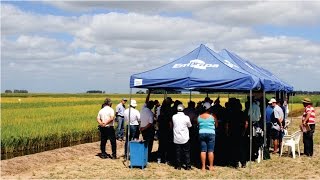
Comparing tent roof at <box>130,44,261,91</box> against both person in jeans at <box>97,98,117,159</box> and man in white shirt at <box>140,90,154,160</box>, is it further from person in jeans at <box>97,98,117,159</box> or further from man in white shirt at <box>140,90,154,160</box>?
person in jeans at <box>97,98,117,159</box>

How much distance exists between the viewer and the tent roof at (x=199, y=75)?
1062 cm

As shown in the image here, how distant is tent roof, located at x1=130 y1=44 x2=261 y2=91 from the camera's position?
34.9 ft

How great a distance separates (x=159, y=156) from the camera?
11.6m

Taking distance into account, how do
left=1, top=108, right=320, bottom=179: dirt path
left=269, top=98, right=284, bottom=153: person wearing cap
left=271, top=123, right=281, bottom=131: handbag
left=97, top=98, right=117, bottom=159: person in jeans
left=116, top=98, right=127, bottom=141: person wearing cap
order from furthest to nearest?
1. left=116, top=98, right=127, bottom=141: person wearing cap
2. left=271, top=123, right=281, bottom=131: handbag
3. left=269, top=98, right=284, bottom=153: person wearing cap
4. left=97, top=98, right=117, bottom=159: person in jeans
5. left=1, top=108, right=320, bottom=179: dirt path

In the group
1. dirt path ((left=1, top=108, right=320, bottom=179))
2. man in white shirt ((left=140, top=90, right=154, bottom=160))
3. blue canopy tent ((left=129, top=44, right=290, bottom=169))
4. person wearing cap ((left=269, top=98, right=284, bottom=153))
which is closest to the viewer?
dirt path ((left=1, top=108, right=320, bottom=179))

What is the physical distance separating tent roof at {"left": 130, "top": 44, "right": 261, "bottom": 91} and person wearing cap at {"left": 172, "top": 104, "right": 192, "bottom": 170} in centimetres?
77

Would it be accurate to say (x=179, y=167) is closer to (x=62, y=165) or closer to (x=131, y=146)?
(x=131, y=146)

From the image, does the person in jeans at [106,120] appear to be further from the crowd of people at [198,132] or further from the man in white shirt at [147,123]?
the man in white shirt at [147,123]

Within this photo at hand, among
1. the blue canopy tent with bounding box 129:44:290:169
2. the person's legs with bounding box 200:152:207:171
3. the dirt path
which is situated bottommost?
the dirt path

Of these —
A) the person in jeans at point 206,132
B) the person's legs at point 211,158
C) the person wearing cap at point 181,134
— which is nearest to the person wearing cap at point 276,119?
the person in jeans at point 206,132

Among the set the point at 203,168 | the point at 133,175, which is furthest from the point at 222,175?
the point at 133,175

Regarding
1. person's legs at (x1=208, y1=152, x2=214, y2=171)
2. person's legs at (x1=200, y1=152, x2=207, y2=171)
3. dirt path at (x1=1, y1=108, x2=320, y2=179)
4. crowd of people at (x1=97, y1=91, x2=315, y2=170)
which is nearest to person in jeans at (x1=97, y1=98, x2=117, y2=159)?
crowd of people at (x1=97, y1=91, x2=315, y2=170)

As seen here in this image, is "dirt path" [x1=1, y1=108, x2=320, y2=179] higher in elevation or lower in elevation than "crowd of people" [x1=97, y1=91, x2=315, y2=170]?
lower

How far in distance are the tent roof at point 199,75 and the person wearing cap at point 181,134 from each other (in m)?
0.77
